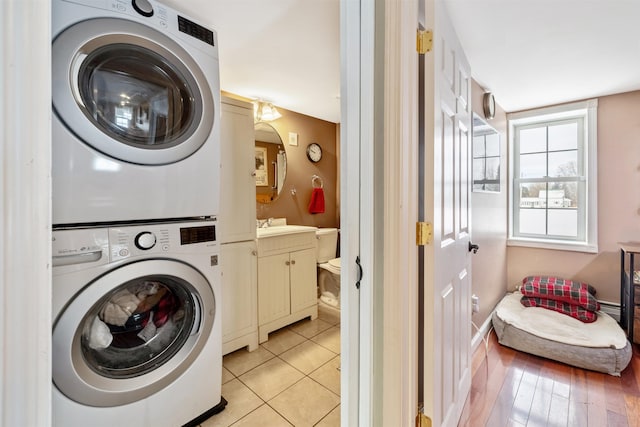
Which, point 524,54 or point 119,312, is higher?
point 524,54

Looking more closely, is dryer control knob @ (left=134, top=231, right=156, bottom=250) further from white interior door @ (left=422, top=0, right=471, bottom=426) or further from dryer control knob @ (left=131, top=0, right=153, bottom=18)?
white interior door @ (left=422, top=0, right=471, bottom=426)

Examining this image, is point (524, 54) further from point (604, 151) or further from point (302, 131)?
point (302, 131)

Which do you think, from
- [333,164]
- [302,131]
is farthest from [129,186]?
[333,164]

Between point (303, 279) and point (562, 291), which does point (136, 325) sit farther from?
point (562, 291)

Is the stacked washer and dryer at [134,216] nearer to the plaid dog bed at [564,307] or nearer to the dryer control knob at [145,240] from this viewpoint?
the dryer control knob at [145,240]

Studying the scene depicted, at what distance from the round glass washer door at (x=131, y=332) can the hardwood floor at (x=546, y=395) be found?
149 cm

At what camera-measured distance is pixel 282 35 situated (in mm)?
1650

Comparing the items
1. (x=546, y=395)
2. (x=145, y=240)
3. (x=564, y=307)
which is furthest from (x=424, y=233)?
(x=564, y=307)

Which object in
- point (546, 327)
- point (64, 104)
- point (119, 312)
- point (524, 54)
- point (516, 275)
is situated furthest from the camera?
point (516, 275)

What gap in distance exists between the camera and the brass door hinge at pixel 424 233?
3.22 feet

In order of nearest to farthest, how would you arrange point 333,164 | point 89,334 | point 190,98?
point 89,334
point 190,98
point 333,164

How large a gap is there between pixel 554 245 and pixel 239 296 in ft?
10.2

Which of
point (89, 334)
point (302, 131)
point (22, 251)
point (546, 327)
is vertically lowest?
point (546, 327)

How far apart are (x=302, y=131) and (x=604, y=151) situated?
295 cm
